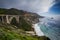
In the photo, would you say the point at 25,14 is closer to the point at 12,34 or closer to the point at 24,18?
the point at 24,18

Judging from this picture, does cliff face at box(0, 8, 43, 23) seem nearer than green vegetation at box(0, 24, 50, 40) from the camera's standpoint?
No

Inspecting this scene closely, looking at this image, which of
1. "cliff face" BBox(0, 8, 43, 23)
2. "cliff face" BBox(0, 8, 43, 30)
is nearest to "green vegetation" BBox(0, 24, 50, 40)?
"cliff face" BBox(0, 8, 43, 30)

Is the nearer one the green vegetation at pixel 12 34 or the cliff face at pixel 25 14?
the green vegetation at pixel 12 34

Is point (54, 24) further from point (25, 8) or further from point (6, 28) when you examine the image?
point (6, 28)

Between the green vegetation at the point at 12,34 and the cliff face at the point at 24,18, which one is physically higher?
the cliff face at the point at 24,18

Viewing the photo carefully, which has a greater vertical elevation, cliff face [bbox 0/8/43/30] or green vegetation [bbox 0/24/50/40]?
cliff face [bbox 0/8/43/30]

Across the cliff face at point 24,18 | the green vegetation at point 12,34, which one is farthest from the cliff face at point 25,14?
the green vegetation at point 12,34

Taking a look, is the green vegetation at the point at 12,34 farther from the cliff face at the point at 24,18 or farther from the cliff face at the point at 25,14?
the cliff face at the point at 25,14

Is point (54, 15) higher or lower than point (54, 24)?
higher

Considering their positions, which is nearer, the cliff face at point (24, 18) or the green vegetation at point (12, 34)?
the green vegetation at point (12, 34)

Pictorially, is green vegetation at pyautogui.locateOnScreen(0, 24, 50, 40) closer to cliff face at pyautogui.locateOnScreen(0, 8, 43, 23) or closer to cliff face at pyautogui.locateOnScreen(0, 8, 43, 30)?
cliff face at pyautogui.locateOnScreen(0, 8, 43, 30)

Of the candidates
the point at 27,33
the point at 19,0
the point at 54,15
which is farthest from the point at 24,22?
the point at 54,15
